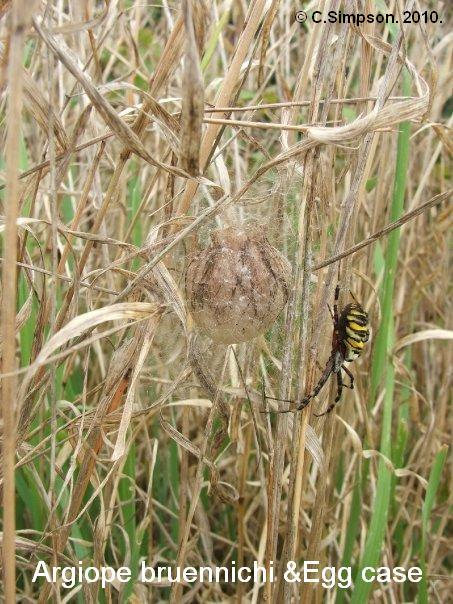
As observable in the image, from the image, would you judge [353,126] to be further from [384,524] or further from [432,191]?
[432,191]

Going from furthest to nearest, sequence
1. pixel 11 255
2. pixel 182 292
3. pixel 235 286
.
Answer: pixel 182 292, pixel 235 286, pixel 11 255

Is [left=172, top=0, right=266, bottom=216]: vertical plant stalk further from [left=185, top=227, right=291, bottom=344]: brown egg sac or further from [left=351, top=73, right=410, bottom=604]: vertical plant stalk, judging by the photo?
[left=351, top=73, right=410, bottom=604]: vertical plant stalk

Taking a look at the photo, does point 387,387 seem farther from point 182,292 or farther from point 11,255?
point 11,255

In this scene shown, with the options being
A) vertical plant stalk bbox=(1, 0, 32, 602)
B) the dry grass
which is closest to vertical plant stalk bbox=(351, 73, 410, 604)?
the dry grass

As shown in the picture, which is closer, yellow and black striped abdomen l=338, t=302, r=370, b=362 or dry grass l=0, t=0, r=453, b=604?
dry grass l=0, t=0, r=453, b=604

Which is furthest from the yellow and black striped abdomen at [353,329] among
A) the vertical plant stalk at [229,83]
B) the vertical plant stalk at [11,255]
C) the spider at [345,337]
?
the vertical plant stalk at [11,255]

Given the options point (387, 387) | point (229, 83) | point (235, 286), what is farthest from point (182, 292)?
point (387, 387)

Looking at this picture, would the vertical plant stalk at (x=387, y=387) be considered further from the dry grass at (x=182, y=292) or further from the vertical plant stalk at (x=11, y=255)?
the vertical plant stalk at (x=11, y=255)
